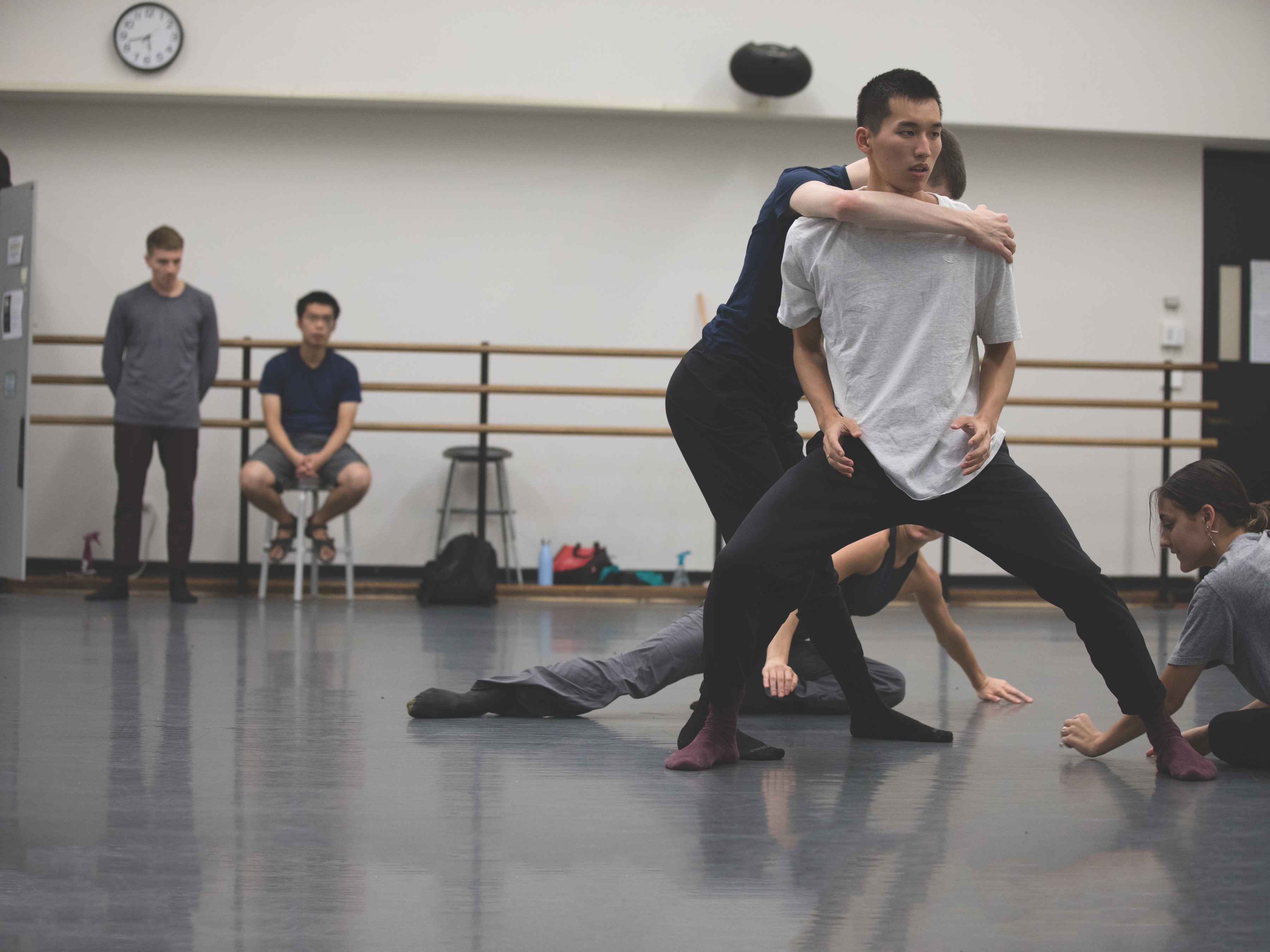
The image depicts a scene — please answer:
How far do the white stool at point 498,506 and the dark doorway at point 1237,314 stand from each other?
347cm

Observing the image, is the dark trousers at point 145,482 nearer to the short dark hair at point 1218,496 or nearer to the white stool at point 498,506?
the white stool at point 498,506

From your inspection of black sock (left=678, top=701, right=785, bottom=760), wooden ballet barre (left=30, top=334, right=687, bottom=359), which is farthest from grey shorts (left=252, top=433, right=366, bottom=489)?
black sock (left=678, top=701, right=785, bottom=760)

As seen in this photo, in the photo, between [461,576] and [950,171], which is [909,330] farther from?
[461,576]

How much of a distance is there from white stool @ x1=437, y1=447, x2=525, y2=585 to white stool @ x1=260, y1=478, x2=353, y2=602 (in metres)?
0.58

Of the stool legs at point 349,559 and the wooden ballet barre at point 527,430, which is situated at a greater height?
the wooden ballet barre at point 527,430

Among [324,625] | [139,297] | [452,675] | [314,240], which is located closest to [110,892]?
[452,675]

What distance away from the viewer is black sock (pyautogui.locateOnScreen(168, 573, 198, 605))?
4043mm

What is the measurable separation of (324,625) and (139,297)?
171 cm

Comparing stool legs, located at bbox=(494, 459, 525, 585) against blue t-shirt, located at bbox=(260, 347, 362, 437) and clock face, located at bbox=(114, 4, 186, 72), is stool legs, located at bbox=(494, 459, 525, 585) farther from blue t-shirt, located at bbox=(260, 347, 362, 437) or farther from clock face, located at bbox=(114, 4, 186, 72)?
clock face, located at bbox=(114, 4, 186, 72)

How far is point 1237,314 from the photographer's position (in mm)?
5406

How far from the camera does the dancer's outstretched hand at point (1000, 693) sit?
7.43ft

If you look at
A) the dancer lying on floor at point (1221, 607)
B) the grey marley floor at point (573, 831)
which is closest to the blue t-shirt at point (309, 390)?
the grey marley floor at point (573, 831)

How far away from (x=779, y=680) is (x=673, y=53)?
3.90m

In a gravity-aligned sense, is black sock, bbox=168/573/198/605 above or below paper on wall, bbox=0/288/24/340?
below
